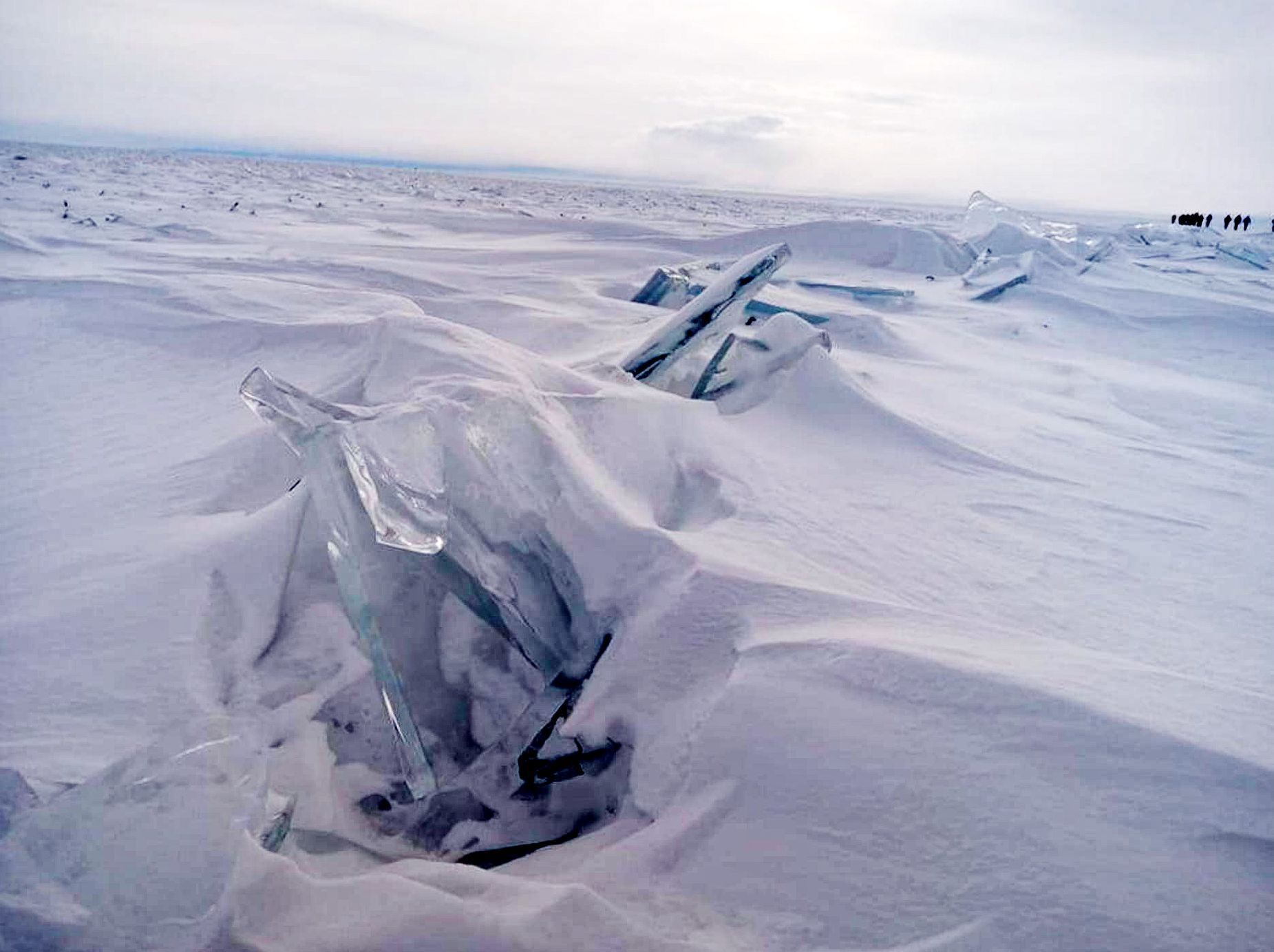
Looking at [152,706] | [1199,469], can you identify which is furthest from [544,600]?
[1199,469]

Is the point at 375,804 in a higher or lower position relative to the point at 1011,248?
lower

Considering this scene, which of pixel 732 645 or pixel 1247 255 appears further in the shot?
pixel 1247 255

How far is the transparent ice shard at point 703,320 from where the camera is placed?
2.50 m

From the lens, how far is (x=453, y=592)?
1.42 m

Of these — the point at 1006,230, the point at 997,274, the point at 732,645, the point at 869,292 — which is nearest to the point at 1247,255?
the point at 1006,230

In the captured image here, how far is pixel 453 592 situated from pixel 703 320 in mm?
1454

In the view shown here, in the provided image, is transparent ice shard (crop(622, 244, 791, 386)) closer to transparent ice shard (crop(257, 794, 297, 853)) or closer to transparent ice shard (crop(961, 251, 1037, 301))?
transparent ice shard (crop(257, 794, 297, 853))

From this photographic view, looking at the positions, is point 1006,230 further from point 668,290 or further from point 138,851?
point 138,851

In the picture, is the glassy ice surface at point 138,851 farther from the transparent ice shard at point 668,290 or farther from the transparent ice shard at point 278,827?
the transparent ice shard at point 668,290

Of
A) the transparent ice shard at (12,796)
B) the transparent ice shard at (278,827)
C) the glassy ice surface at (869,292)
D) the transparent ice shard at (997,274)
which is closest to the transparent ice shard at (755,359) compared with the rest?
the transparent ice shard at (278,827)

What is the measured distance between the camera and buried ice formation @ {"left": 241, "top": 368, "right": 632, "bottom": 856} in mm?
1240

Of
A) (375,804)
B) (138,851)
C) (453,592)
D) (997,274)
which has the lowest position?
(375,804)

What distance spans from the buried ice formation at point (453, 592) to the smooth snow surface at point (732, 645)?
6 centimetres

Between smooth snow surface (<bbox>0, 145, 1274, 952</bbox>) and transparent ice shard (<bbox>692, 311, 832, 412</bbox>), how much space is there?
0.23 ft
